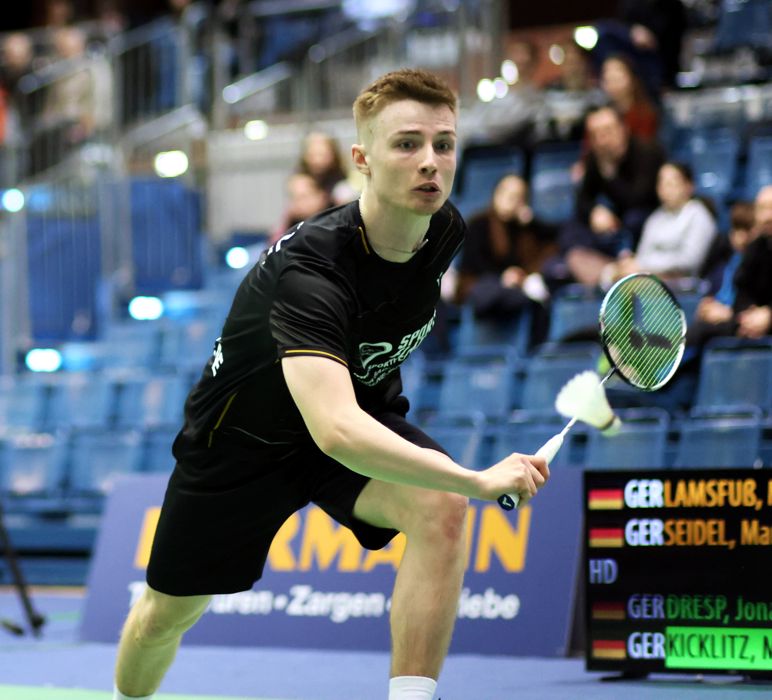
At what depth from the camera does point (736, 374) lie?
7688mm

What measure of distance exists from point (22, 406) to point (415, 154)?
8092 millimetres

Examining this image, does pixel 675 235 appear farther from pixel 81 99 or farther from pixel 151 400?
pixel 81 99

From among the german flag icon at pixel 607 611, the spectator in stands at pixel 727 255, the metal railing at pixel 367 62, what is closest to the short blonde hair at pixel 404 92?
the german flag icon at pixel 607 611

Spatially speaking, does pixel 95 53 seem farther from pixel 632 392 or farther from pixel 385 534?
pixel 385 534

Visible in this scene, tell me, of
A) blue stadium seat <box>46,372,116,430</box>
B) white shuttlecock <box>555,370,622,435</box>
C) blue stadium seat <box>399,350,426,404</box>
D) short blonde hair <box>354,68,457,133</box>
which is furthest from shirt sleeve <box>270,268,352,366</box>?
blue stadium seat <box>46,372,116,430</box>

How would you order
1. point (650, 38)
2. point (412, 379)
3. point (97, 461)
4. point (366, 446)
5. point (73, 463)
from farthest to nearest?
point (650, 38) < point (73, 463) < point (97, 461) < point (412, 379) < point (366, 446)

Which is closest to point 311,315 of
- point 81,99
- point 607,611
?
point 607,611

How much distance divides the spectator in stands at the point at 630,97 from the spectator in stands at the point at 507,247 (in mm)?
997

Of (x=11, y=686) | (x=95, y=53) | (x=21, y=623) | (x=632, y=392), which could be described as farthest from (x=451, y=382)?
(x=95, y=53)

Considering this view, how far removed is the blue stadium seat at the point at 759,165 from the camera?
9359 mm

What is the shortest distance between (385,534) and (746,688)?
2.04 meters

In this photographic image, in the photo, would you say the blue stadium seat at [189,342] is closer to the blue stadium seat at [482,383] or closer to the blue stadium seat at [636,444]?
the blue stadium seat at [482,383]

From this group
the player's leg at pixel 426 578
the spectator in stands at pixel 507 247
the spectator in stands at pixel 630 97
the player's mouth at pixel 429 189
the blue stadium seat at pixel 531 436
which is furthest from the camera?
the spectator in stands at pixel 630 97

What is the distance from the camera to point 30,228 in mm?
12359
